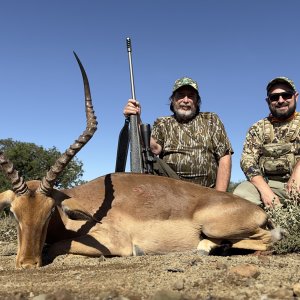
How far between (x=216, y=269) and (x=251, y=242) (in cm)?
217

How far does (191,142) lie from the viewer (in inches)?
297

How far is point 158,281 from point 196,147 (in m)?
4.50

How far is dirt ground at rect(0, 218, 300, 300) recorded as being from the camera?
2.73m

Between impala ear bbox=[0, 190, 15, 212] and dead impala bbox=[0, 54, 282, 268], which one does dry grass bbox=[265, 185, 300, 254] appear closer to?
dead impala bbox=[0, 54, 282, 268]

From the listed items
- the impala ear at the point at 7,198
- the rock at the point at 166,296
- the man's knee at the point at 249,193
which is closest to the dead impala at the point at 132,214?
the impala ear at the point at 7,198

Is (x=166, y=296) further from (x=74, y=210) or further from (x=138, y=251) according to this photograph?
(x=138, y=251)

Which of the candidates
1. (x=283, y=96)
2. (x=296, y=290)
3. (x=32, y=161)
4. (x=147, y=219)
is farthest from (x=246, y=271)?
(x=32, y=161)

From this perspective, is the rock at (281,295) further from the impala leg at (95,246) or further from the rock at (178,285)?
the impala leg at (95,246)

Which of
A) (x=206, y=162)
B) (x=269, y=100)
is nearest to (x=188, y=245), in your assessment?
(x=206, y=162)

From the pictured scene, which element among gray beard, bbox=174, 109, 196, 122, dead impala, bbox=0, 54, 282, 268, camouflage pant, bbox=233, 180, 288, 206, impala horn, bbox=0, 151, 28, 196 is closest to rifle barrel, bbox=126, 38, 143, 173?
gray beard, bbox=174, 109, 196, 122

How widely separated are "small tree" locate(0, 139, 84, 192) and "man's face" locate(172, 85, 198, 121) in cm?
1308

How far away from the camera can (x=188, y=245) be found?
5.48 metres

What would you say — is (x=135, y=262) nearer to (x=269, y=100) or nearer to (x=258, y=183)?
(x=258, y=183)

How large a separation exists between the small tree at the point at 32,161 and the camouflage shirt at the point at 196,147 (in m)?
13.2
